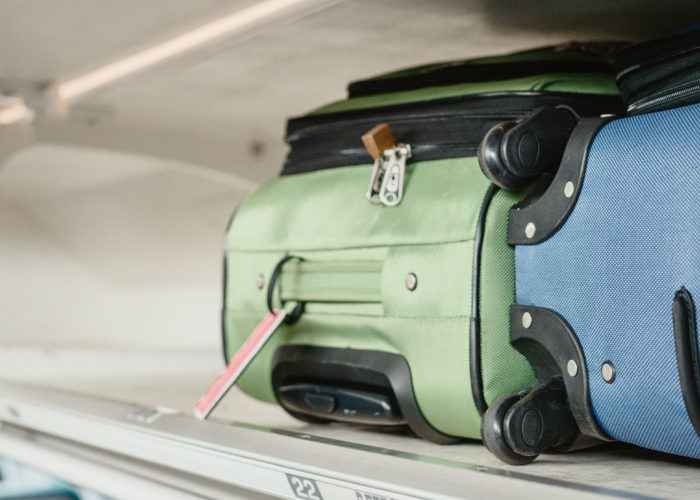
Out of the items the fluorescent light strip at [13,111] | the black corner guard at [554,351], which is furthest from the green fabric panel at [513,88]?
the fluorescent light strip at [13,111]

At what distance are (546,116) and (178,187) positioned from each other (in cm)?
228

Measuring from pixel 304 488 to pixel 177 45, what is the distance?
87cm

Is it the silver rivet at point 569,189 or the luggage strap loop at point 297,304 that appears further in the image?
the luggage strap loop at point 297,304

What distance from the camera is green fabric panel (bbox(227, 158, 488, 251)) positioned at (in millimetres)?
845

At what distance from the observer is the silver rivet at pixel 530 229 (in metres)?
0.77

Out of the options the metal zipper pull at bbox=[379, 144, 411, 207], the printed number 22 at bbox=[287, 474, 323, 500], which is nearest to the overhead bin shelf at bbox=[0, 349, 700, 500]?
the printed number 22 at bbox=[287, 474, 323, 500]

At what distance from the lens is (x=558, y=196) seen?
741mm

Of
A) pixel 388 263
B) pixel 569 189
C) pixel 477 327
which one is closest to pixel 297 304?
pixel 388 263

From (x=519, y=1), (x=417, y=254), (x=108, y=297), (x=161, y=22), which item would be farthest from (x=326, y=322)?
(x=108, y=297)

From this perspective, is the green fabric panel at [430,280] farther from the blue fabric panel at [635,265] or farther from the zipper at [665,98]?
the zipper at [665,98]

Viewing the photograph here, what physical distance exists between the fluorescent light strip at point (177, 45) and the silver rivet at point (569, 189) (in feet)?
1.73

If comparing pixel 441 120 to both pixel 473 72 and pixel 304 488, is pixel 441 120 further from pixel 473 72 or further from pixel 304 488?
pixel 304 488

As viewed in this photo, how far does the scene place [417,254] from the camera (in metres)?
0.87

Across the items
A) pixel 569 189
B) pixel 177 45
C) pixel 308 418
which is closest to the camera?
pixel 569 189
